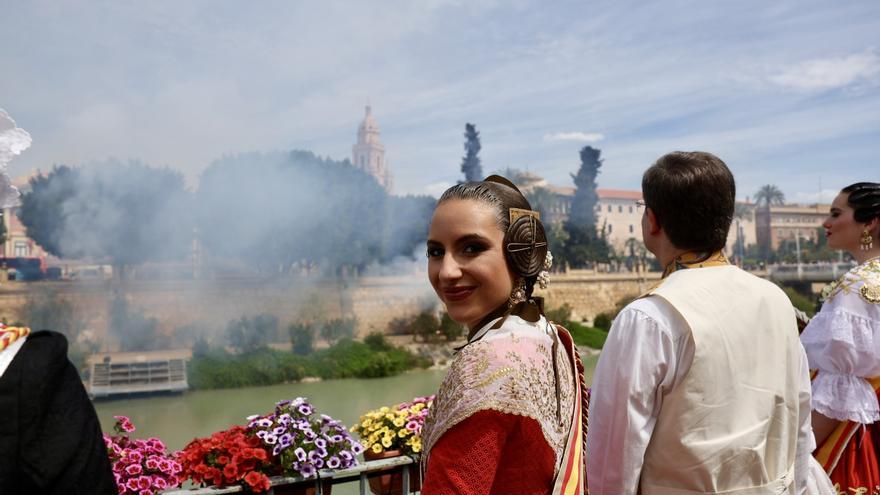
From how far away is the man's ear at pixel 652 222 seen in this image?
2172 millimetres

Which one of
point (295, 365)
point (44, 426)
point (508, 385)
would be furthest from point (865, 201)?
point (295, 365)

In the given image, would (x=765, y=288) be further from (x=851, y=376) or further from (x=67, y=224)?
(x=67, y=224)

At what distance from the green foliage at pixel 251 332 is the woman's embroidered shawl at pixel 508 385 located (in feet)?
80.8

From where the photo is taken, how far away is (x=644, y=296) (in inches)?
79.9

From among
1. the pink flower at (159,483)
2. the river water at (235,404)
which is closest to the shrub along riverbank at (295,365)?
the river water at (235,404)

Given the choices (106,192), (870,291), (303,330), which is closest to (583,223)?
(303,330)

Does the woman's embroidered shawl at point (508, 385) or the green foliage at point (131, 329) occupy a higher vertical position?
the woman's embroidered shawl at point (508, 385)

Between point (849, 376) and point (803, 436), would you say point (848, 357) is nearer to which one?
point (849, 376)

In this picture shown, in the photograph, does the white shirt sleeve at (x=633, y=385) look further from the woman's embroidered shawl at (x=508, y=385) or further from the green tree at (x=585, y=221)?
the green tree at (x=585, y=221)

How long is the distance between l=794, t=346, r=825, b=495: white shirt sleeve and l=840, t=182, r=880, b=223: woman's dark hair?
1534 millimetres

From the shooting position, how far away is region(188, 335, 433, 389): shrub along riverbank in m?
22.5

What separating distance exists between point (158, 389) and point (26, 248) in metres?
30.4

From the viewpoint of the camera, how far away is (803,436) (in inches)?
88.2

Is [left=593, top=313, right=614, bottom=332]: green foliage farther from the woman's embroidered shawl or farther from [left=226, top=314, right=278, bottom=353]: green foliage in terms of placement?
the woman's embroidered shawl
